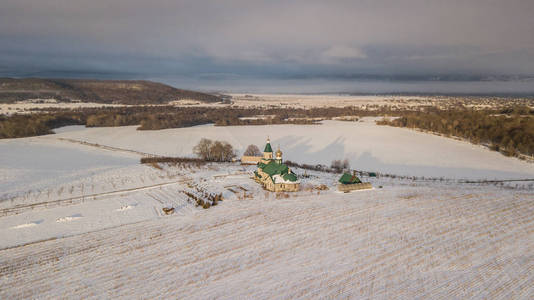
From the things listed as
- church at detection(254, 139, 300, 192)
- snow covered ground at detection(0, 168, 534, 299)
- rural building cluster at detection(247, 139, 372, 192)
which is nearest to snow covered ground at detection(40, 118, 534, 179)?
rural building cluster at detection(247, 139, 372, 192)

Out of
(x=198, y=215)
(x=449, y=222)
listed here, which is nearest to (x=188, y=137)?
(x=198, y=215)

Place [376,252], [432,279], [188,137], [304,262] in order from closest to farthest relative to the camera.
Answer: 1. [432,279]
2. [304,262]
3. [376,252]
4. [188,137]

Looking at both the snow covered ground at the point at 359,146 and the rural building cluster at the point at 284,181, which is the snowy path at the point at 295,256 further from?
the snow covered ground at the point at 359,146

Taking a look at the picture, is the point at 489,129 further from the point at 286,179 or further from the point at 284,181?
the point at 284,181

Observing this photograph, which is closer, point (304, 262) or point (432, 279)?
point (432, 279)

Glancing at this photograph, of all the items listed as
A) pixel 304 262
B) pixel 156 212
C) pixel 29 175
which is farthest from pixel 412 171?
pixel 29 175

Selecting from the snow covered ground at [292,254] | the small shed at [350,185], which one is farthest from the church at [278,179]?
the small shed at [350,185]

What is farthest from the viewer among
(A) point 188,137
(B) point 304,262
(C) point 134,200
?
(A) point 188,137

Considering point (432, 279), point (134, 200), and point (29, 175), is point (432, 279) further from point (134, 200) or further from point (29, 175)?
point (29, 175)
